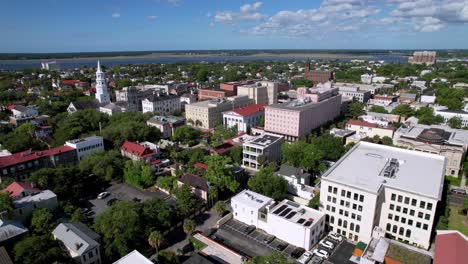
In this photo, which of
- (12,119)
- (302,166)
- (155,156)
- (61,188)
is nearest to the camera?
(61,188)

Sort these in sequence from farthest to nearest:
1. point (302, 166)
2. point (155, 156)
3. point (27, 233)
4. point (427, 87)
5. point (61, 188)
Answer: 1. point (427, 87)
2. point (155, 156)
3. point (302, 166)
4. point (61, 188)
5. point (27, 233)

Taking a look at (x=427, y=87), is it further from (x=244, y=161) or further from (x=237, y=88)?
(x=244, y=161)

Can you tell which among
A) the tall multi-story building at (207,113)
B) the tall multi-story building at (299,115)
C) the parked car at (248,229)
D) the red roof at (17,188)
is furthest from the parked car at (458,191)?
the red roof at (17,188)

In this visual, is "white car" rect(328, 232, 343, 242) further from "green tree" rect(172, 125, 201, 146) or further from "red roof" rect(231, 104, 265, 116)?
"red roof" rect(231, 104, 265, 116)

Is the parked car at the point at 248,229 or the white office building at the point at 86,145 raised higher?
the white office building at the point at 86,145

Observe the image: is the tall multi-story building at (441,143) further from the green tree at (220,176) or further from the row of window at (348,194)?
the green tree at (220,176)

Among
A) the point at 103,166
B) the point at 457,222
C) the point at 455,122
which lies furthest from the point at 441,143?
the point at 103,166

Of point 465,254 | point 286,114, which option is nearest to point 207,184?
point 465,254
